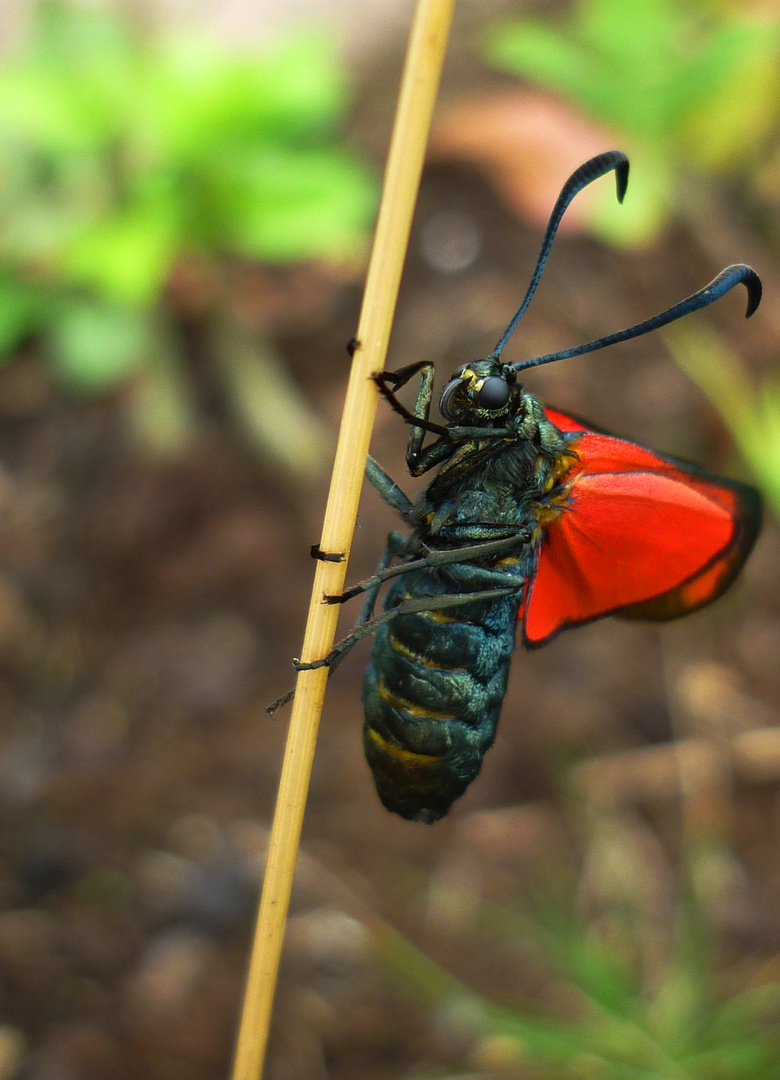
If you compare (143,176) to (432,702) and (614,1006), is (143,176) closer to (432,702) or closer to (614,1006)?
(432,702)

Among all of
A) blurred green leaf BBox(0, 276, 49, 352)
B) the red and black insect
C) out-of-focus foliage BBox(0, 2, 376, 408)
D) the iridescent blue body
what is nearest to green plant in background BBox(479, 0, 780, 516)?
out-of-focus foliage BBox(0, 2, 376, 408)

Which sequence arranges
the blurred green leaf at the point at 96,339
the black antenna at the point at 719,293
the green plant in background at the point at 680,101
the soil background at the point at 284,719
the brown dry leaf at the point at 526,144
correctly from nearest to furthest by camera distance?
the black antenna at the point at 719,293 < the soil background at the point at 284,719 < the blurred green leaf at the point at 96,339 < the green plant in background at the point at 680,101 < the brown dry leaf at the point at 526,144

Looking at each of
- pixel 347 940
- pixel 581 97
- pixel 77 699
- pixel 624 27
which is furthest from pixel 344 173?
pixel 347 940

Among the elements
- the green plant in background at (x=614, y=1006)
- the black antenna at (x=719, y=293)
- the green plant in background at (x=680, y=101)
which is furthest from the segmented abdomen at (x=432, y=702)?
the green plant in background at (x=680, y=101)

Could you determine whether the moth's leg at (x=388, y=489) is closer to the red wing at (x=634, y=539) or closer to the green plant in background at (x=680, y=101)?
the red wing at (x=634, y=539)

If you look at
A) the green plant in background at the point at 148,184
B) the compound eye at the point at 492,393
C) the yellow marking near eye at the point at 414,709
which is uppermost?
the green plant in background at the point at 148,184

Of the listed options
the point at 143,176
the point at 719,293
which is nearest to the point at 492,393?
the point at 719,293

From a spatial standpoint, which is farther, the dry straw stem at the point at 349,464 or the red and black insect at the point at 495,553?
the red and black insect at the point at 495,553
